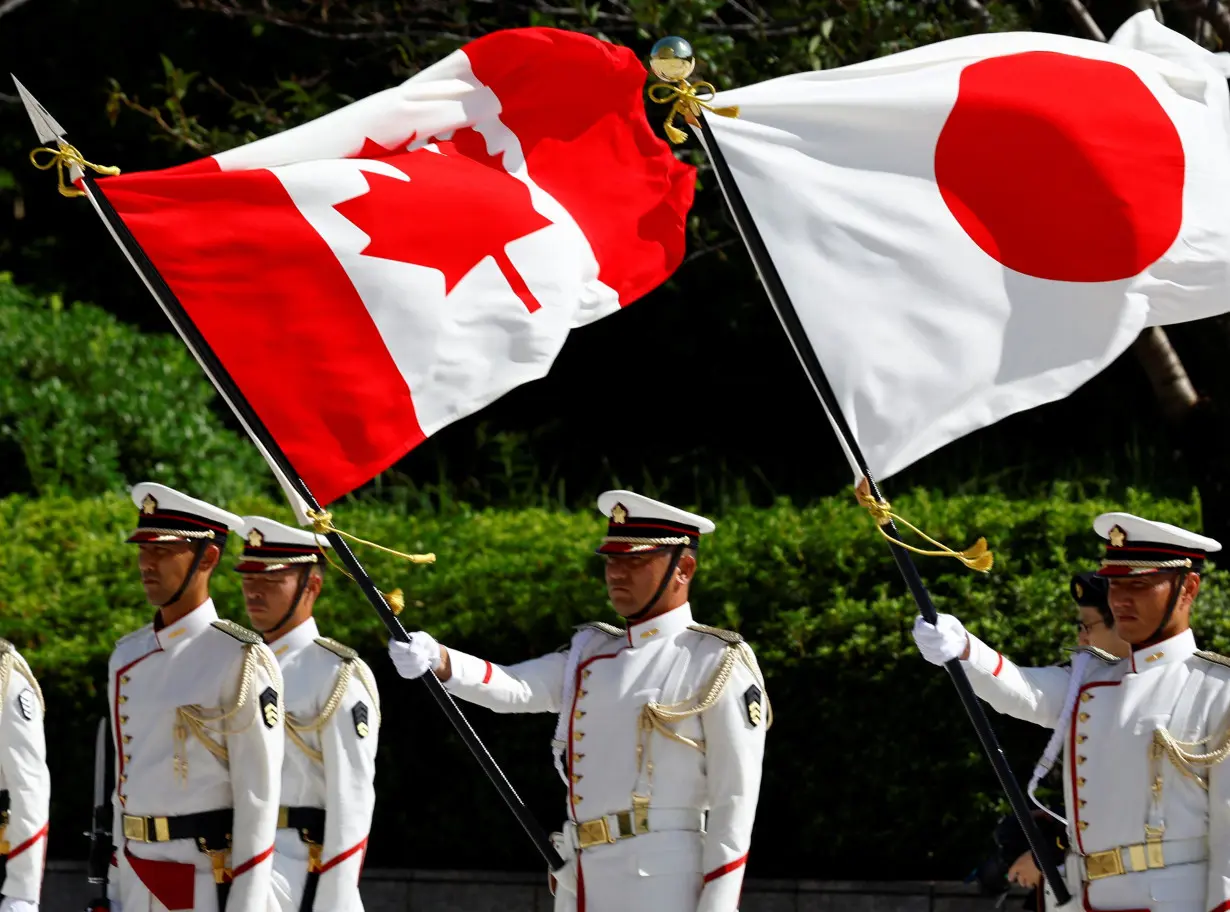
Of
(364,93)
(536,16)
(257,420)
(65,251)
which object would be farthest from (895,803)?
(65,251)

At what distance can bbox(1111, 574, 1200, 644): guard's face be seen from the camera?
21.9ft

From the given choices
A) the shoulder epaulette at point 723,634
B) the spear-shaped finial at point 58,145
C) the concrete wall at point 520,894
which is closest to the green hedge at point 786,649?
the concrete wall at point 520,894

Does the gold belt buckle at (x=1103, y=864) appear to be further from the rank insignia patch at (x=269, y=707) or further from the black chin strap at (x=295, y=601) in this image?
the black chin strap at (x=295, y=601)

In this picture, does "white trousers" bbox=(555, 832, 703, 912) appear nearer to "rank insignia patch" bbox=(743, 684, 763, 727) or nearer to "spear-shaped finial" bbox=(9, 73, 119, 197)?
"rank insignia patch" bbox=(743, 684, 763, 727)

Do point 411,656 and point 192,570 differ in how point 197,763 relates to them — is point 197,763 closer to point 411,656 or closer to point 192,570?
point 192,570

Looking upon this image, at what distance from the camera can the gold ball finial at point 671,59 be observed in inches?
242

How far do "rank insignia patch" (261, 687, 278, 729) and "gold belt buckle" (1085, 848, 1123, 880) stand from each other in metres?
2.47

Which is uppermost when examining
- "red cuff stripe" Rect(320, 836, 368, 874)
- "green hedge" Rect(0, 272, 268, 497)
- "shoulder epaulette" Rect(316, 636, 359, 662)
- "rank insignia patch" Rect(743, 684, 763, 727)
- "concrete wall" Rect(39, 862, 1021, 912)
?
"rank insignia patch" Rect(743, 684, 763, 727)

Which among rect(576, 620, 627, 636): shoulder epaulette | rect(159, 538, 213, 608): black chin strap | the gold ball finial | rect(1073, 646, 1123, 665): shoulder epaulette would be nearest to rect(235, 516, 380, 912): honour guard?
rect(159, 538, 213, 608): black chin strap

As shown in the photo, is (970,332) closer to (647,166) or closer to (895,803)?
(647,166)

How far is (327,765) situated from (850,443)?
2313mm

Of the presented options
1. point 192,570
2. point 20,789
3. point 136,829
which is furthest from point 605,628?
point 20,789

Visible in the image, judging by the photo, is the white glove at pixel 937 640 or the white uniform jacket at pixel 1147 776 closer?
the white glove at pixel 937 640

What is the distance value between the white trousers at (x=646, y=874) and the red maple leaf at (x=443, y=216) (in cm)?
164
